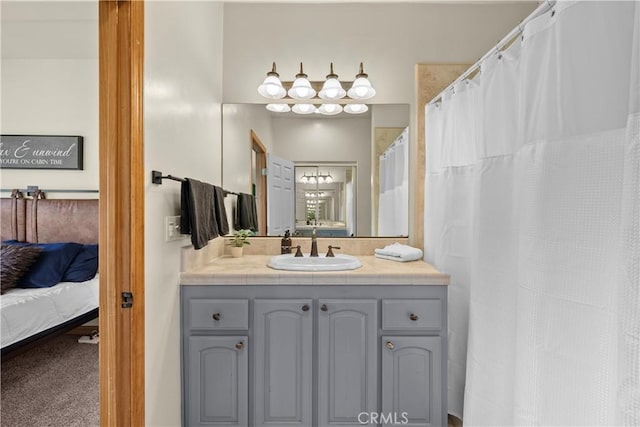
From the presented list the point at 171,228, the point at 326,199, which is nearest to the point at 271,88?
the point at 326,199

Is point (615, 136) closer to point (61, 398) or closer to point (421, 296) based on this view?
point (421, 296)

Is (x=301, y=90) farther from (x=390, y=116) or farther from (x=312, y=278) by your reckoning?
(x=312, y=278)

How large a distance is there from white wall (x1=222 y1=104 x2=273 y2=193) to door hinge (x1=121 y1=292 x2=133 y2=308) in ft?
3.98

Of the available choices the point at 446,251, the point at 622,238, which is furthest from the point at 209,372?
the point at 622,238

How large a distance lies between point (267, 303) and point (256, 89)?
157cm

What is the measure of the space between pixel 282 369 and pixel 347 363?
1.15 ft

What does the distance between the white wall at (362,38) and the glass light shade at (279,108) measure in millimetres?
207

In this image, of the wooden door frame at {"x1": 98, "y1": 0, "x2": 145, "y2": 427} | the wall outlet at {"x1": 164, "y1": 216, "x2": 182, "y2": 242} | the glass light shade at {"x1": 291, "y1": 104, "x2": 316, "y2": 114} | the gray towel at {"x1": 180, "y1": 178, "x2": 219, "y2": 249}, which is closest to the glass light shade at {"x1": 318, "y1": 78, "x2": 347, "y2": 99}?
the glass light shade at {"x1": 291, "y1": 104, "x2": 316, "y2": 114}

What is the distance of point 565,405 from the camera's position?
1.03m

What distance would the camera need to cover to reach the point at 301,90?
226 centimetres

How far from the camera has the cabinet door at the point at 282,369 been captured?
169cm

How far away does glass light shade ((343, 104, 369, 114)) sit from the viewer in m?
2.34

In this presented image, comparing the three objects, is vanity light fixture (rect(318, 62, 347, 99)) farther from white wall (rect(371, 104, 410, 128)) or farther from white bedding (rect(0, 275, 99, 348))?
white bedding (rect(0, 275, 99, 348))

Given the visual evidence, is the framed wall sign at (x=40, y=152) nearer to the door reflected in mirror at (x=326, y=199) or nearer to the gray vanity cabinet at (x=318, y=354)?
the gray vanity cabinet at (x=318, y=354)
